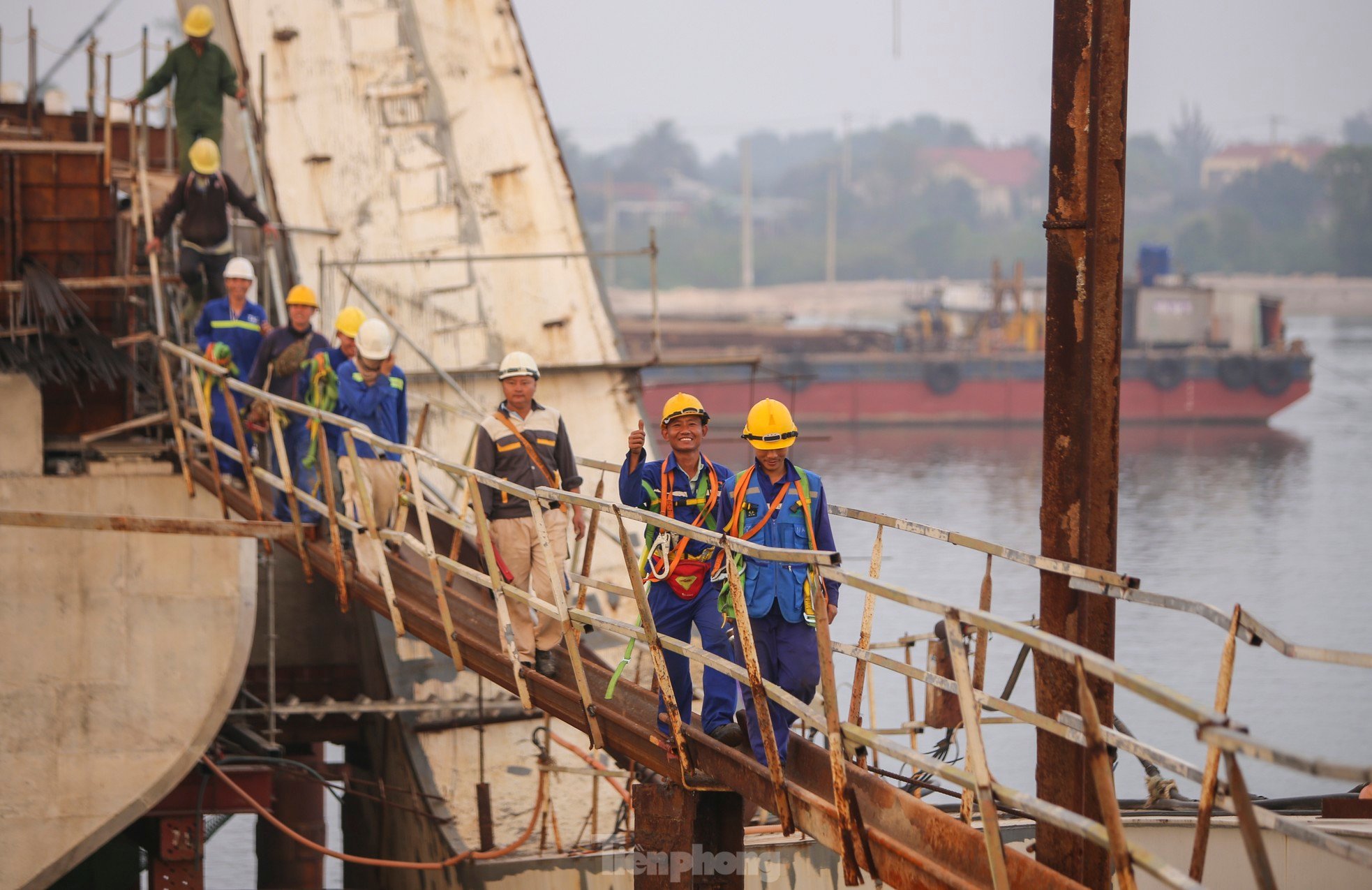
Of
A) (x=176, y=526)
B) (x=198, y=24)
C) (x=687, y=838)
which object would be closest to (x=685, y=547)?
(x=687, y=838)

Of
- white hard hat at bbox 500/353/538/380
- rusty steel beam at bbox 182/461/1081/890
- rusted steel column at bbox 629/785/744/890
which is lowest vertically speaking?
rusted steel column at bbox 629/785/744/890

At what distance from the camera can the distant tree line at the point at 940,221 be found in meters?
104

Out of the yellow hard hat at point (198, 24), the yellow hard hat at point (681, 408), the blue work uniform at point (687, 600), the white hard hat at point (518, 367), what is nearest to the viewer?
the yellow hard hat at point (681, 408)

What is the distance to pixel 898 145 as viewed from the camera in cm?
13588

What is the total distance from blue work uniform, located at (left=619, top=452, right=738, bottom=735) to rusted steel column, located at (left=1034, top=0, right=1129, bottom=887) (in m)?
1.39

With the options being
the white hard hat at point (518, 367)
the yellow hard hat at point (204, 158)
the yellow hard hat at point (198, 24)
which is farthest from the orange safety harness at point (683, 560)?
the yellow hard hat at point (198, 24)

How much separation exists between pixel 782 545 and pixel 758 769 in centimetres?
94

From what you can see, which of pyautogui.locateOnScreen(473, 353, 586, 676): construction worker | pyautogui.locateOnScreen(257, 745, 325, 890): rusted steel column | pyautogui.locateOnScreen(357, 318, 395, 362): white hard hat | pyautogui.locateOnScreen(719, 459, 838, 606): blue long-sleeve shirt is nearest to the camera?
pyautogui.locateOnScreen(719, 459, 838, 606): blue long-sleeve shirt

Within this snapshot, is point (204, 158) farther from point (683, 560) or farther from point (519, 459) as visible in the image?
point (683, 560)

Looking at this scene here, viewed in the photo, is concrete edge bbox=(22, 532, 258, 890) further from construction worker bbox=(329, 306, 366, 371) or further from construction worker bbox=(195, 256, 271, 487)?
construction worker bbox=(329, 306, 366, 371)

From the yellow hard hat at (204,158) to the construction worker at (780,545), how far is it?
23.9 ft

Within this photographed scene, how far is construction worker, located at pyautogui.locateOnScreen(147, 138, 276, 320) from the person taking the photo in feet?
40.2

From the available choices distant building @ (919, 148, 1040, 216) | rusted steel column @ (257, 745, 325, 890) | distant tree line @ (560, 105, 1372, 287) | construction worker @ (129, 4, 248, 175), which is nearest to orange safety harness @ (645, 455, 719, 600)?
construction worker @ (129, 4, 248, 175)

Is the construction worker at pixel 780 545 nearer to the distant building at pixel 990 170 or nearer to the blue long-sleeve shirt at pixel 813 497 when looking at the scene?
the blue long-sleeve shirt at pixel 813 497
